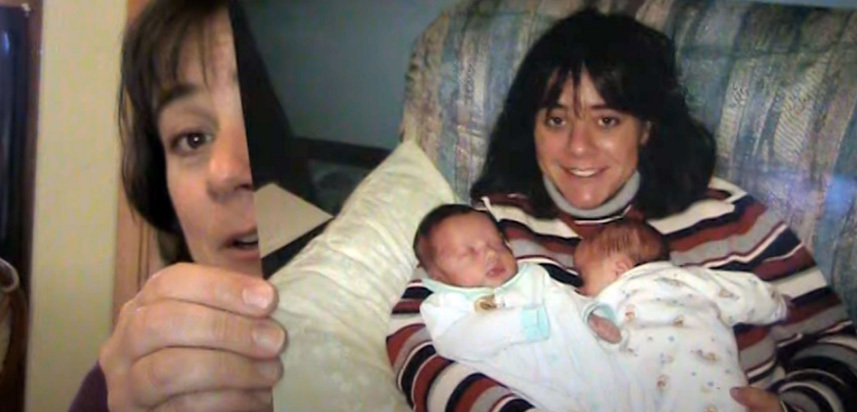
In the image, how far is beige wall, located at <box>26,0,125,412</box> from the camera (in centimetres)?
84

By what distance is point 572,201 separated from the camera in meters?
0.60

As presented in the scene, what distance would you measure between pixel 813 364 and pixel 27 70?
693 mm

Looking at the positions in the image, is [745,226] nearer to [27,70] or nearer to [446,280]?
[446,280]

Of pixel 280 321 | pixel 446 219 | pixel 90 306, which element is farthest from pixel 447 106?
pixel 90 306

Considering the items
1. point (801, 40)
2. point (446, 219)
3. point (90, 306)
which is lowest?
point (90, 306)

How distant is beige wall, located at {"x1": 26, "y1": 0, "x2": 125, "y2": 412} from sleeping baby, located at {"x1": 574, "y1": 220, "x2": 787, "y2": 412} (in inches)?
19.3

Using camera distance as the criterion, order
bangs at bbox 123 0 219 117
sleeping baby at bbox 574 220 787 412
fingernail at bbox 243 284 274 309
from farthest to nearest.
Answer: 1. bangs at bbox 123 0 219 117
2. fingernail at bbox 243 284 274 309
3. sleeping baby at bbox 574 220 787 412

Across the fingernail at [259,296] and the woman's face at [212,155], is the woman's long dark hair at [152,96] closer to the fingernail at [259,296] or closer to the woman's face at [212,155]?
the woman's face at [212,155]

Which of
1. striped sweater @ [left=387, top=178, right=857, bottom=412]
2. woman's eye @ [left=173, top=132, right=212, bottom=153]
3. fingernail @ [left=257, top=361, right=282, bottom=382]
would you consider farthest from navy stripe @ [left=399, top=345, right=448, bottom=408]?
woman's eye @ [left=173, top=132, right=212, bottom=153]

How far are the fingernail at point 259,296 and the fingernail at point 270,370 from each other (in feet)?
0.14

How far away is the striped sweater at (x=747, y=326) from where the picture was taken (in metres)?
0.56

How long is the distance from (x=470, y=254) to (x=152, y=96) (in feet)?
1.20

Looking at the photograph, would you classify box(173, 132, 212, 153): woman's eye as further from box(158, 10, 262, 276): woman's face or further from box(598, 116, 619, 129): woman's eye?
box(598, 116, 619, 129): woman's eye

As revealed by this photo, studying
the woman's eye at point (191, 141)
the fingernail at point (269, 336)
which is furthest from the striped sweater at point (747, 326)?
the woman's eye at point (191, 141)
